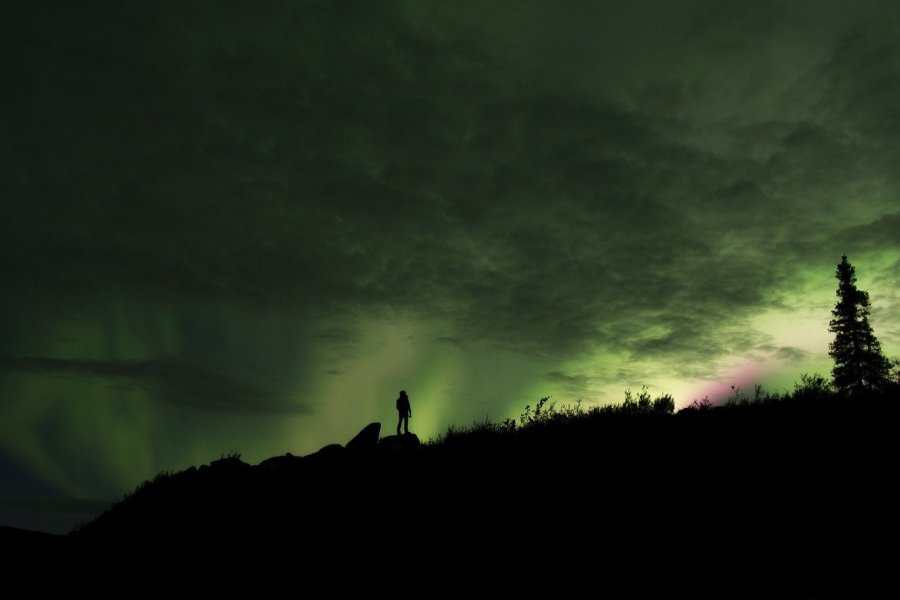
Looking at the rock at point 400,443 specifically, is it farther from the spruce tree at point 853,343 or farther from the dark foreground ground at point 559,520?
the spruce tree at point 853,343

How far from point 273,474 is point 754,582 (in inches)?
556

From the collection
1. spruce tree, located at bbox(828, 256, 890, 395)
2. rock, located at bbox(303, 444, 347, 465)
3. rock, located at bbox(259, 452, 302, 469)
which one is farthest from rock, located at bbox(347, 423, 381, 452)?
spruce tree, located at bbox(828, 256, 890, 395)

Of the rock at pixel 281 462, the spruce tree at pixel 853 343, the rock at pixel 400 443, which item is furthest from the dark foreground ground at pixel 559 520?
the spruce tree at pixel 853 343

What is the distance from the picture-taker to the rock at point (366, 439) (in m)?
18.3

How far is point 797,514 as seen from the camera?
9602 millimetres

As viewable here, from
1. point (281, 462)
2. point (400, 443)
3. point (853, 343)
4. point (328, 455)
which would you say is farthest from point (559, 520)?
point (853, 343)

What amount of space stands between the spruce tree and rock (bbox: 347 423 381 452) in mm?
40219

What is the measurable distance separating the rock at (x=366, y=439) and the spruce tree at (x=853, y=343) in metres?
40.2

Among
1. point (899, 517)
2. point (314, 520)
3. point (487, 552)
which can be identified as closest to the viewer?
point (899, 517)

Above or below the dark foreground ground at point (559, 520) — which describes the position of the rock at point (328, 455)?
above

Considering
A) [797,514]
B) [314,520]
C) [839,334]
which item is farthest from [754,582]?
[839,334]

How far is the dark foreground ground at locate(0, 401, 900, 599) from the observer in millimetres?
8906

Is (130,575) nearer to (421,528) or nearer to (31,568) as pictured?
(31,568)

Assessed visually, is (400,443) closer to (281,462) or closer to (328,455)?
(328,455)
